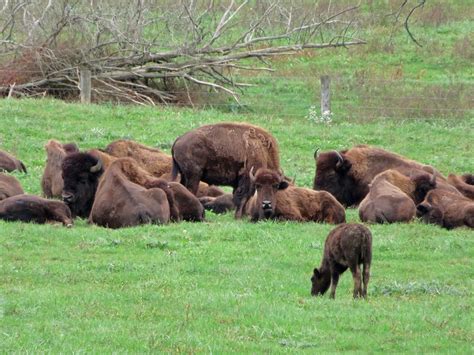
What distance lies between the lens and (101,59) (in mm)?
32969

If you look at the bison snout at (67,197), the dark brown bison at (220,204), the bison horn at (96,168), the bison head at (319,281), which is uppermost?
the bison horn at (96,168)

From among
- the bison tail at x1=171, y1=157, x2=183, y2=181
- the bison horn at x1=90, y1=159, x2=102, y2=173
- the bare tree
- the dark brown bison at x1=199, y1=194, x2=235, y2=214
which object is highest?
the bare tree

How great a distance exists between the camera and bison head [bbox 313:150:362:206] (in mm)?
20453

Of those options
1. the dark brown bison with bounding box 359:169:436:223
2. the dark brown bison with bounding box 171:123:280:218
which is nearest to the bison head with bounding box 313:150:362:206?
the dark brown bison with bounding box 171:123:280:218

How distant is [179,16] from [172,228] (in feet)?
64.0

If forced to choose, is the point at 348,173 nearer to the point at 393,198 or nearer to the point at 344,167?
the point at 344,167

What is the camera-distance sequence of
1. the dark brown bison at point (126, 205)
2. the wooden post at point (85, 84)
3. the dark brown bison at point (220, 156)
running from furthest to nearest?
1. the wooden post at point (85, 84)
2. the dark brown bison at point (220, 156)
3. the dark brown bison at point (126, 205)

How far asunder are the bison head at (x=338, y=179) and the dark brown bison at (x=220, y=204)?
195 cm

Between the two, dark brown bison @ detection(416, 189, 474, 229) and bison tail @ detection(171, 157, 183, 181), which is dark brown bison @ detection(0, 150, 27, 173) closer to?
bison tail @ detection(171, 157, 183, 181)

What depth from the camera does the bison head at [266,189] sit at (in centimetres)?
1722

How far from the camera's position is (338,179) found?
20516 millimetres

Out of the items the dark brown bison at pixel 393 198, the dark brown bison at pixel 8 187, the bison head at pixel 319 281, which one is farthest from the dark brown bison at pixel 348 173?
the bison head at pixel 319 281

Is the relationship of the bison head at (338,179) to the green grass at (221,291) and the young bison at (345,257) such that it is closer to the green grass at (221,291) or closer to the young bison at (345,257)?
the green grass at (221,291)

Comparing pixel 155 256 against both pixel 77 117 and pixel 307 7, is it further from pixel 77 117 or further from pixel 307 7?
pixel 307 7
